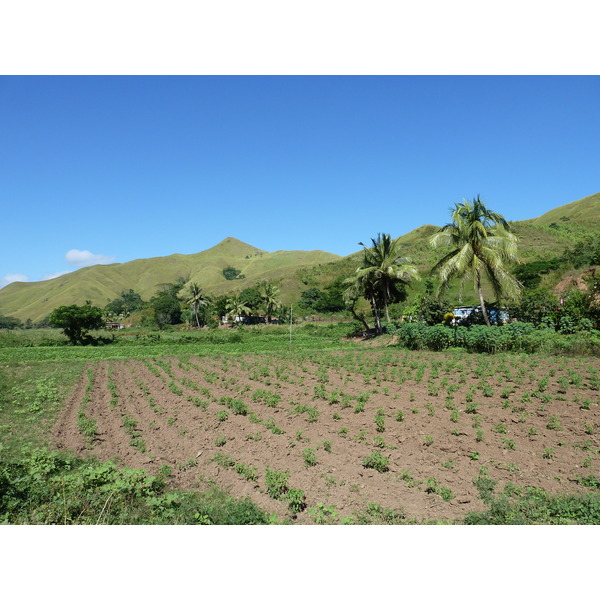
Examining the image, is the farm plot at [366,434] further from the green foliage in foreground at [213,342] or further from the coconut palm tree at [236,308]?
the coconut palm tree at [236,308]

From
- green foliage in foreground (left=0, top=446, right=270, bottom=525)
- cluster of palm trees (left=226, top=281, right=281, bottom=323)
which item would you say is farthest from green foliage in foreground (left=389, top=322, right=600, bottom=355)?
cluster of palm trees (left=226, top=281, right=281, bottom=323)

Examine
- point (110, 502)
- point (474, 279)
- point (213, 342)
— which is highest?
point (474, 279)

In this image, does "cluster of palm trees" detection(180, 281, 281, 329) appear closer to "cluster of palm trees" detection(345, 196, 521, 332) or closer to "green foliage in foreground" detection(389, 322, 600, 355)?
"cluster of palm trees" detection(345, 196, 521, 332)

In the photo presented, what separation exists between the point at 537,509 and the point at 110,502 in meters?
5.26

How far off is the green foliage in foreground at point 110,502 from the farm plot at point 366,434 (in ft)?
1.60

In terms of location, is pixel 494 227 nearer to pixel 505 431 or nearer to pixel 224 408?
pixel 505 431

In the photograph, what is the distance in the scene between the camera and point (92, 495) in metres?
4.64

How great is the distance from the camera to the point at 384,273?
27156mm

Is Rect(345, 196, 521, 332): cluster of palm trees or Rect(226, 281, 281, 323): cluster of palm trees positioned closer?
Rect(345, 196, 521, 332): cluster of palm trees

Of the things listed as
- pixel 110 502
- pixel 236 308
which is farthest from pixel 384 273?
pixel 236 308

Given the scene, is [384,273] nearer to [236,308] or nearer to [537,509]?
[537,509]

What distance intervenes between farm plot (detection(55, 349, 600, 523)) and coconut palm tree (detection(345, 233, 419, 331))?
45.6 feet

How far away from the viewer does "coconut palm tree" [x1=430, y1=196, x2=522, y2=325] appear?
19.3 m

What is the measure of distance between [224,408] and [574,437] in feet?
25.7
